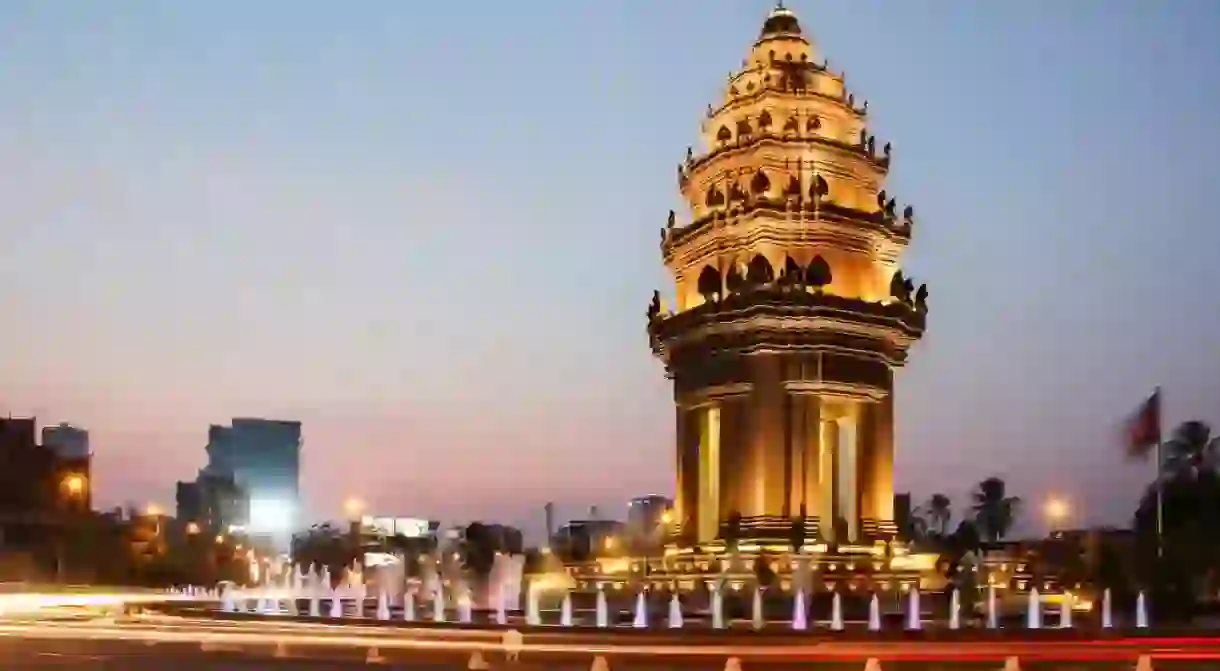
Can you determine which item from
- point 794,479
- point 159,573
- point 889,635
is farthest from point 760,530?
point 159,573

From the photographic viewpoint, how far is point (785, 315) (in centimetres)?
5209

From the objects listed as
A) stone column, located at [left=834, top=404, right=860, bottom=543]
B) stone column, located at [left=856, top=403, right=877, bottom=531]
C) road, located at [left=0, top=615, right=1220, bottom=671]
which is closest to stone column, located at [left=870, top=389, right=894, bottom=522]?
stone column, located at [left=856, top=403, right=877, bottom=531]

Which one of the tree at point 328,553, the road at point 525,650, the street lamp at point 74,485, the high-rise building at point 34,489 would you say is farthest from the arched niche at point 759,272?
the tree at point 328,553

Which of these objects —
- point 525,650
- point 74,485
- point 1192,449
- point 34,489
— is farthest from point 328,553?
point 525,650

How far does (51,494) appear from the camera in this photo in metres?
92.9

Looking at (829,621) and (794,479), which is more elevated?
(794,479)

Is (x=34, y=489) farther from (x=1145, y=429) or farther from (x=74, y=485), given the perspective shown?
(x=1145, y=429)

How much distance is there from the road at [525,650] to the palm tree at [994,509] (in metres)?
96.7

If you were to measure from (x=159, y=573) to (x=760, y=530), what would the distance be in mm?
48282

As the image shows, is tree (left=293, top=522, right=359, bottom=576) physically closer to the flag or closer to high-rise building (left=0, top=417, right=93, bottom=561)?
high-rise building (left=0, top=417, right=93, bottom=561)

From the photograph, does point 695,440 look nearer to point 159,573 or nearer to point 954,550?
point 954,550

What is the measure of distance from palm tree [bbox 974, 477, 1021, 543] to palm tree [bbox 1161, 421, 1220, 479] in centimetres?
3689

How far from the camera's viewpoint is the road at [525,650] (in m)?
22.4

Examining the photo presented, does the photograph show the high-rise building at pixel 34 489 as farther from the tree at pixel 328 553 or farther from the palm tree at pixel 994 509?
the palm tree at pixel 994 509
